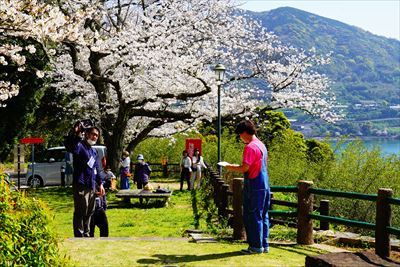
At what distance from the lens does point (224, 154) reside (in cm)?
2417

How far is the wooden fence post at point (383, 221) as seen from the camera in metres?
7.36

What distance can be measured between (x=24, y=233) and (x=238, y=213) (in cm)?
448

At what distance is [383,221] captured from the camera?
7.41 meters

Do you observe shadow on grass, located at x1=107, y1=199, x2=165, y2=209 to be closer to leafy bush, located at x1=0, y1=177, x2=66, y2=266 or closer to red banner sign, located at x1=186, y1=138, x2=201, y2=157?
red banner sign, located at x1=186, y1=138, x2=201, y2=157

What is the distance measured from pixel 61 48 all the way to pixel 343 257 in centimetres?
1908

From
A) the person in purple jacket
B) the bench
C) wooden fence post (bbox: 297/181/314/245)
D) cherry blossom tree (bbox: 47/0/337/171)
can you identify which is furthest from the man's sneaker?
cherry blossom tree (bbox: 47/0/337/171)

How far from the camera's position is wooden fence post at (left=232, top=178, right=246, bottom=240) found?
857 centimetres

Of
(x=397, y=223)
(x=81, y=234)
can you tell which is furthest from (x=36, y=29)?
(x=397, y=223)

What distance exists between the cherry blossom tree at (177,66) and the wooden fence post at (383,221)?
13.1 metres

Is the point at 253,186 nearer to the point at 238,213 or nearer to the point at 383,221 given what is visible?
the point at 238,213

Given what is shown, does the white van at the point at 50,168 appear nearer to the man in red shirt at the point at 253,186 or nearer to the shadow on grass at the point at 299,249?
the shadow on grass at the point at 299,249

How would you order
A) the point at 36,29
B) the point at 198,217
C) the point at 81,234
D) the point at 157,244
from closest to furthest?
the point at 157,244 → the point at 81,234 → the point at 36,29 → the point at 198,217

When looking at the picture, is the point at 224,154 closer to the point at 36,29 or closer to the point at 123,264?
the point at 36,29

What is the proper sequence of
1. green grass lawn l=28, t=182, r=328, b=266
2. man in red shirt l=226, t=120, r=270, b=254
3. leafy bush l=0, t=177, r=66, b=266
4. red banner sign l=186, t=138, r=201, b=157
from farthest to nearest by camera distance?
red banner sign l=186, t=138, r=201, b=157 → man in red shirt l=226, t=120, r=270, b=254 → green grass lawn l=28, t=182, r=328, b=266 → leafy bush l=0, t=177, r=66, b=266
